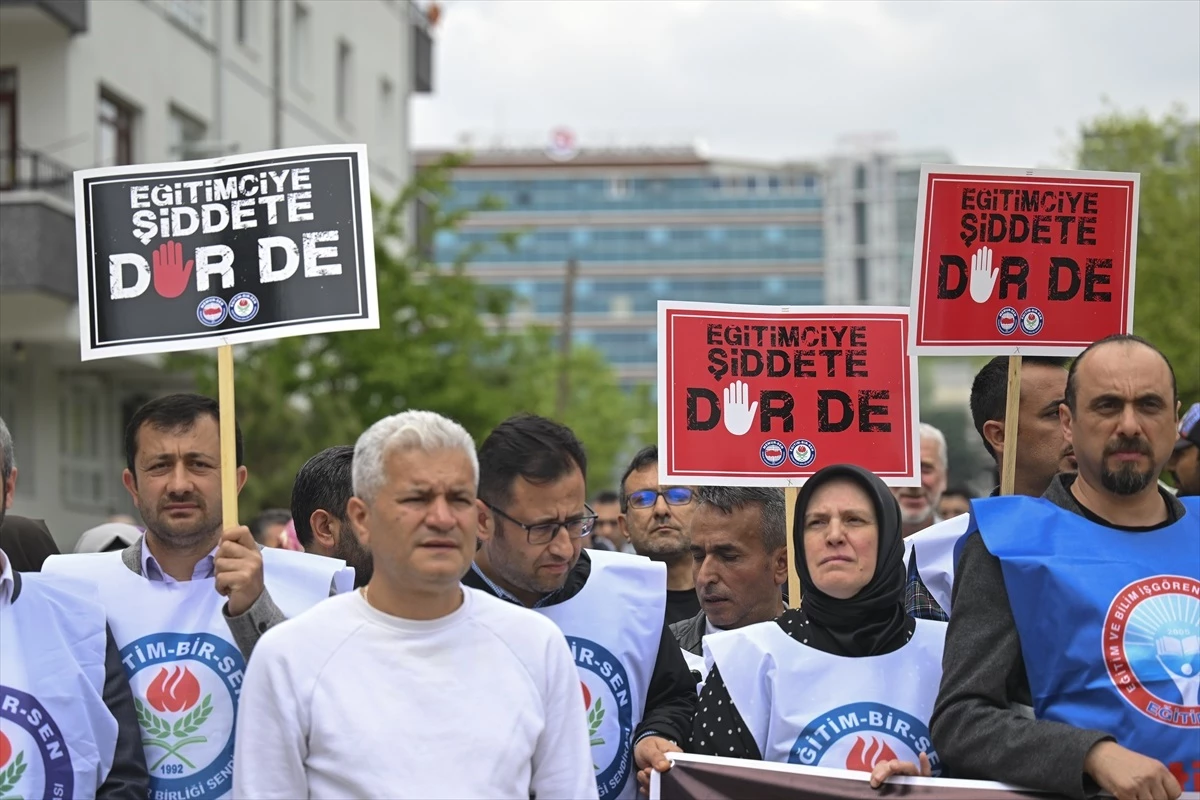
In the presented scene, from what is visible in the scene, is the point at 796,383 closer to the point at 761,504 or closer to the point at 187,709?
→ the point at 761,504

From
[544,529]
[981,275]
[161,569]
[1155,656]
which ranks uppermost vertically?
[981,275]

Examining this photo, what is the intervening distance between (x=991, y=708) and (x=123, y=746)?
7.28 ft

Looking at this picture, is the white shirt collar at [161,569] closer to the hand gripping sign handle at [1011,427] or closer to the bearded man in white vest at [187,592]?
the bearded man in white vest at [187,592]

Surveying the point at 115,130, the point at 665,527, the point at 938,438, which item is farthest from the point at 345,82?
the point at 665,527

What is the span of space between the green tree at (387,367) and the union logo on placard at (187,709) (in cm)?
1576

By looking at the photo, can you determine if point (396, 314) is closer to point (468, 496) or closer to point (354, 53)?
point (354, 53)

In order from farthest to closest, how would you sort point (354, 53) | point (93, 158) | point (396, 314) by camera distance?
point (354, 53)
point (396, 314)
point (93, 158)

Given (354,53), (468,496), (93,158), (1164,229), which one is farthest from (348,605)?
(354,53)

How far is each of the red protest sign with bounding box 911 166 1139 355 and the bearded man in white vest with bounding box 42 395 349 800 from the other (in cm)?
230

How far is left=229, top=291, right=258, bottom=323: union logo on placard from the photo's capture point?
17.7ft

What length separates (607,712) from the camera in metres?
5.19

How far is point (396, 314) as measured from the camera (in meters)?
25.1

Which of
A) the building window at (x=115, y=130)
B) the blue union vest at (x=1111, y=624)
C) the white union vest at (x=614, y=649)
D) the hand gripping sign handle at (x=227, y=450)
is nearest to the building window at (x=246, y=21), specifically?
the building window at (x=115, y=130)

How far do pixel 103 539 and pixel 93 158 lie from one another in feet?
48.9
